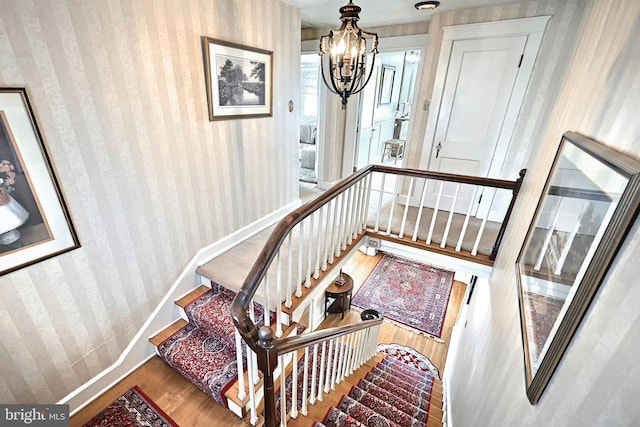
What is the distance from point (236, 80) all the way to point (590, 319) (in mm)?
2441

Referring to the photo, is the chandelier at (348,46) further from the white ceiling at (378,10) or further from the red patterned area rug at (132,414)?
the red patterned area rug at (132,414)

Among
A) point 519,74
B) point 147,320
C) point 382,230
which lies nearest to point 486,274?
point 382,230

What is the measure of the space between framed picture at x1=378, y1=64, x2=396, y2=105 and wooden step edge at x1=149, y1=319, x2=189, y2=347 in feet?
17.1

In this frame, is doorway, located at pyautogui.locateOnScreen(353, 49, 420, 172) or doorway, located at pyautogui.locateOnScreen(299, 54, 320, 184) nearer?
doorway, located at pyautogui.locateOnScreen(353, 49, 420, 172)

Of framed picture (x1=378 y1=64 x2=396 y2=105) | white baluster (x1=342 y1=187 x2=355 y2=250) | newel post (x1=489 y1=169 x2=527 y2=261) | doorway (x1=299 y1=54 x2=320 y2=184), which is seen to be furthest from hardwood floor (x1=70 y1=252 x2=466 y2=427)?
framed picture (x1=378 y1=64 x2=396 y2=105)

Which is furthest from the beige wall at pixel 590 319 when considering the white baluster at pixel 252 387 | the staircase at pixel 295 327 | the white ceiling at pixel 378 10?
the white ceiling at pixel 378 10

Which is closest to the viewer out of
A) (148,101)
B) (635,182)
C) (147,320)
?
(635,182)

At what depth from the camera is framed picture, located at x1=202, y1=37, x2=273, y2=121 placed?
6.49ft

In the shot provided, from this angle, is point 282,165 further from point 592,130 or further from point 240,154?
point 592,130

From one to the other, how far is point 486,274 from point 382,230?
1038 millimetres

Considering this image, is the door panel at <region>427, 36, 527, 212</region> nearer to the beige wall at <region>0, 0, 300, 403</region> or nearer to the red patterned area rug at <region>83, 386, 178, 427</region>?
→ the beige wall at <region>0, 0, 300, 403</region>

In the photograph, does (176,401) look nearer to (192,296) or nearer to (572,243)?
(192,296)

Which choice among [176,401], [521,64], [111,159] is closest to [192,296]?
[176,401]

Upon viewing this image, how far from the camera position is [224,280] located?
7.07 feet
